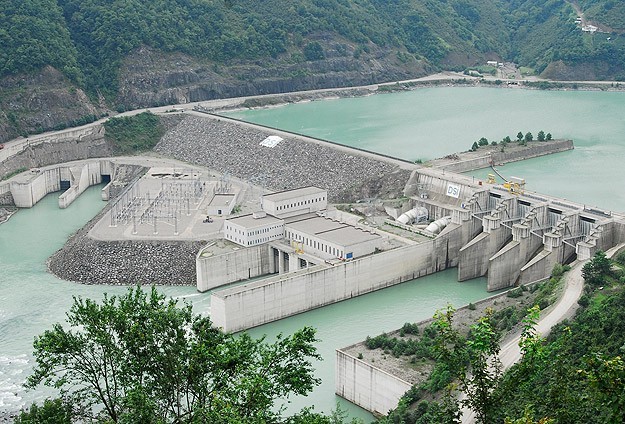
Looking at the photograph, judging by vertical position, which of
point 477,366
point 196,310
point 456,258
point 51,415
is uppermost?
point 477,366

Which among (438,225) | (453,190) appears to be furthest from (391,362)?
(453,190)

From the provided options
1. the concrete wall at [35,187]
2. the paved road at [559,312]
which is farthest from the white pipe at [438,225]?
the concrete wall at [35,187]

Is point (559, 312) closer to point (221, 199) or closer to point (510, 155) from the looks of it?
point (221, 199)

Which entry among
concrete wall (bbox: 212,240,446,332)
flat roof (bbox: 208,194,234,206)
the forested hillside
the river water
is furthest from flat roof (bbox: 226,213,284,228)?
the forested hillside

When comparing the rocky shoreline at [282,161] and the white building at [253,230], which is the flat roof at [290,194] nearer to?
the white building at [253,230]

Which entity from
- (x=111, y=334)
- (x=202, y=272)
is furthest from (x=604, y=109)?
(x=111, y=334)

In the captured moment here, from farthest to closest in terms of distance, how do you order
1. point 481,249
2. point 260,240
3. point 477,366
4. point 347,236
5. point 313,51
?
point 313,51 < point 481,249 < point 260,240 < point 347,236 < point 477,366
